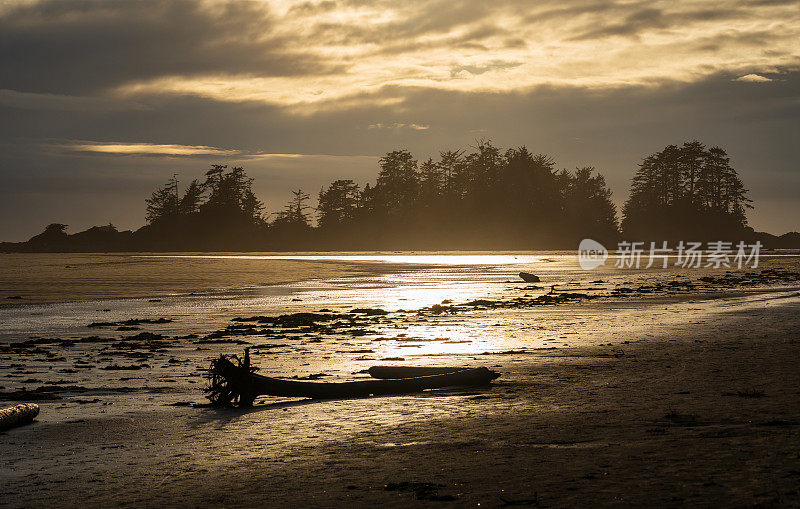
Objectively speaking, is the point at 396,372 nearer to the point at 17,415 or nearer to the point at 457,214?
the point at 17,415

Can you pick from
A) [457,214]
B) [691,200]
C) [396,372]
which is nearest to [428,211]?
[457,214]

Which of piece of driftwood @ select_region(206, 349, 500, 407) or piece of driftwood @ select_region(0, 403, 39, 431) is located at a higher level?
piece of driftwood @ select_region(206, 349, 500, 407)

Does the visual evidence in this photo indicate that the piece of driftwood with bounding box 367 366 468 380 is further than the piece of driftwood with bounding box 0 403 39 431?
Yes

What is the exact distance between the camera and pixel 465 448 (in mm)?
7848

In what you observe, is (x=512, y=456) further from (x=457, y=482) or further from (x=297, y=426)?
(x=297, y=426)

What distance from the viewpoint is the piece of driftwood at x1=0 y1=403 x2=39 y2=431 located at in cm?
896

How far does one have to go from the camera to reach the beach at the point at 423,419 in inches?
258

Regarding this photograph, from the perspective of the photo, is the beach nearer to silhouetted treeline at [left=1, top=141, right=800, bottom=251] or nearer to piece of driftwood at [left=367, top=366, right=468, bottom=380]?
piece of driftwood at [left=367, top=366, right=468, bottom=380]

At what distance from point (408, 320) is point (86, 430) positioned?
14202 mm

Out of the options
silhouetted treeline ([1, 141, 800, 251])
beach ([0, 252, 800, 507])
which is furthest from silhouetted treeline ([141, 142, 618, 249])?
beach ([0, 252, 800, 507])

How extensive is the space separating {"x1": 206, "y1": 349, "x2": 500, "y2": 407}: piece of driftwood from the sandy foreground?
0.75ft

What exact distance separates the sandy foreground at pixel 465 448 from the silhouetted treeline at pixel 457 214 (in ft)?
464

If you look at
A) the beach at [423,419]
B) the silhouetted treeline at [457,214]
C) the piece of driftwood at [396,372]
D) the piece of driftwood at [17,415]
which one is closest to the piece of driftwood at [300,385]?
the beach at [423,419]

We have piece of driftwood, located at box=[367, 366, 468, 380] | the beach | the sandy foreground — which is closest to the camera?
the sandy foreground
